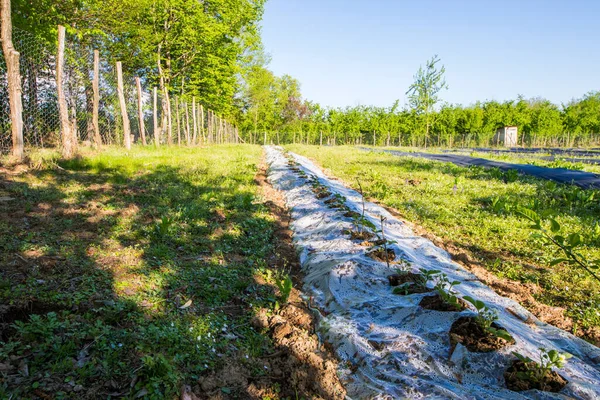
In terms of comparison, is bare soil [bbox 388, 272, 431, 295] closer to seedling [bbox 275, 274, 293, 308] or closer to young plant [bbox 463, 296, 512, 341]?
young plant [bbox 463, 296, 512, 341]

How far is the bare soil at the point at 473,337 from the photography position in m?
2.18

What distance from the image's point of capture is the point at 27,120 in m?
9.65

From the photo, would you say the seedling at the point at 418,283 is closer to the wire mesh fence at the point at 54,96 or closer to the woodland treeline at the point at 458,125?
the wire mesh fence at the point at 54,96

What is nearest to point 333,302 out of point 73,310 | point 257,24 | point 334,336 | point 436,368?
point 334,336

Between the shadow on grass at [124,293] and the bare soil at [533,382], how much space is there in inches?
50.7

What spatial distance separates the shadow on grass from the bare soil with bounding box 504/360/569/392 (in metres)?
1.29

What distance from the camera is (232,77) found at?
84.1ft

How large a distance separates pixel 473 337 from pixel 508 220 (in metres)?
4.07

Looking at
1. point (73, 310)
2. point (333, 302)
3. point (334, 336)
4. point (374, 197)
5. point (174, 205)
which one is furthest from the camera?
point (374, 197)

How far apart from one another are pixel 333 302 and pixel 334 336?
1.72 feet

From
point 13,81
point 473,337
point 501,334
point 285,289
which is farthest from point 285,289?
point 13,81

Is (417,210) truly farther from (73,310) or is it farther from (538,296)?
(73,310)

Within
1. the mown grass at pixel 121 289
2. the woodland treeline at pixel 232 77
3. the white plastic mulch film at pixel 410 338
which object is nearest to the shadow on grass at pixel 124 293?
the mown grass at pixel 121 289

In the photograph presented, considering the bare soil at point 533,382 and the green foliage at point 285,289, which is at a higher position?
the green foliage at point 285,289
